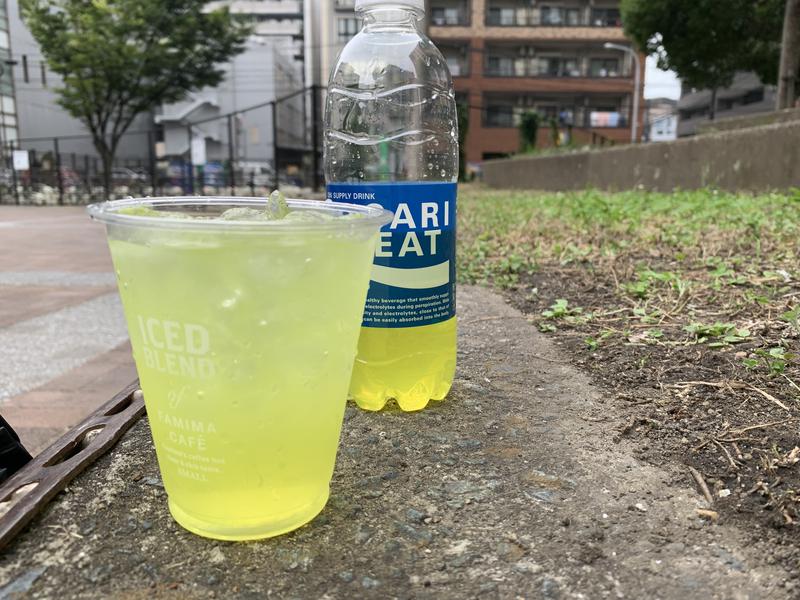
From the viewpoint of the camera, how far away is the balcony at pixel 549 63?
135 ft

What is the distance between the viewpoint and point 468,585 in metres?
0.82

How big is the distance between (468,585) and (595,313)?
1375 millimetres

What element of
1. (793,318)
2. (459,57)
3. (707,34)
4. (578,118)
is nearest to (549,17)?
(459,57)

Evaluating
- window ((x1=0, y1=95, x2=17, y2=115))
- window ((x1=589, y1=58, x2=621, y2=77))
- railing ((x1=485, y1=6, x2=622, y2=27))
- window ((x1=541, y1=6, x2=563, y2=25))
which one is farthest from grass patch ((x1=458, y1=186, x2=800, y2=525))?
window ((x1=589, y1=58, x2=621, y2=77))

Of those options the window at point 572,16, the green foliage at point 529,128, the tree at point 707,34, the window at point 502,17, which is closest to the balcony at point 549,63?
the window at point 502,17

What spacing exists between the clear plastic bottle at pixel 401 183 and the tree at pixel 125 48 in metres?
19.9

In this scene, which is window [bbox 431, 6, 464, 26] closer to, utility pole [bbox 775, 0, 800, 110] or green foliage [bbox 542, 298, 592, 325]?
utility pole [bbox 775, 0, 800, 110]

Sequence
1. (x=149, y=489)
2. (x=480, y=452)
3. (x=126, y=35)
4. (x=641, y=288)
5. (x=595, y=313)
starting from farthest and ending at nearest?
(x=126, y=35) → (x=641, y=288) → (x=595, y=313) → (x=480, y=452) → (x=149, y=489)

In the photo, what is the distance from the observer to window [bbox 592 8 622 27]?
40.1 metres

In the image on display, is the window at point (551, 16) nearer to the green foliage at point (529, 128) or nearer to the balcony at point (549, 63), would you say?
the balcony at point (549, 63)

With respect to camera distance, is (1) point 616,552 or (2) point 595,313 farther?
(2) point 595,313

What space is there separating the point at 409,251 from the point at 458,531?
1.93 ft

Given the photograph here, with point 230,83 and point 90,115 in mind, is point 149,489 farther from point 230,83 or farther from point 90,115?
point 230,83

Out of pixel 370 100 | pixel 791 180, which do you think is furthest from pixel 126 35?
pixel 370 100
